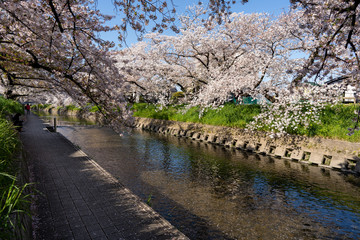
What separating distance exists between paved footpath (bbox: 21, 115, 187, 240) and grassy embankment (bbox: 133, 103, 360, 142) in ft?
37.2

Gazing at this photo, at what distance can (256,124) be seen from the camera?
16.2 meters

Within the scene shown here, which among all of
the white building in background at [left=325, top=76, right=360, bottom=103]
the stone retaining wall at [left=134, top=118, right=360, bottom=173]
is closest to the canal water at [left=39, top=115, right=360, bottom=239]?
the stone retaining wall at [left=134, top=118, right=360, bottom=173]

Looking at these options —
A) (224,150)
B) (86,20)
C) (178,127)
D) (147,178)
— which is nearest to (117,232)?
(147,178)

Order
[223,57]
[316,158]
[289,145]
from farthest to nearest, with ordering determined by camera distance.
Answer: [223,57]
[289,145]
[316,158]

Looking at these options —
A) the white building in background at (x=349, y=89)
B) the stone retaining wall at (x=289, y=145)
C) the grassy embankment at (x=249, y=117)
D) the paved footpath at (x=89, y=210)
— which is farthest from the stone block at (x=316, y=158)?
the paved footpath at (x=89, y=210)

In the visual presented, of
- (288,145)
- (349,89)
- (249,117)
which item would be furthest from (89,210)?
(349,89)

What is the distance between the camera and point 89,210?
5203 mm

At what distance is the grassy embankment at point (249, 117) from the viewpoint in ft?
39.8

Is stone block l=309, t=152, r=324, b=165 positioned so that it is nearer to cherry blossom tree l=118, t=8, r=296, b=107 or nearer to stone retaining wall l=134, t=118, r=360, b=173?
stone retaining wall l=134, t=118, r=360, b=173

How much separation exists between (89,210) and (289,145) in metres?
12.4

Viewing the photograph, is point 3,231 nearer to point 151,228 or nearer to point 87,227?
point 87,227

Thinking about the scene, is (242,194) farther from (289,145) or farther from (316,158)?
(289,145)

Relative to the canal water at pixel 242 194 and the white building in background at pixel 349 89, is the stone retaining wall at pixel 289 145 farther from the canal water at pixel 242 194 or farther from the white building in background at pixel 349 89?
the white building in background at pixel 349 89

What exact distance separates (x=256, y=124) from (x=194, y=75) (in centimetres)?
974
